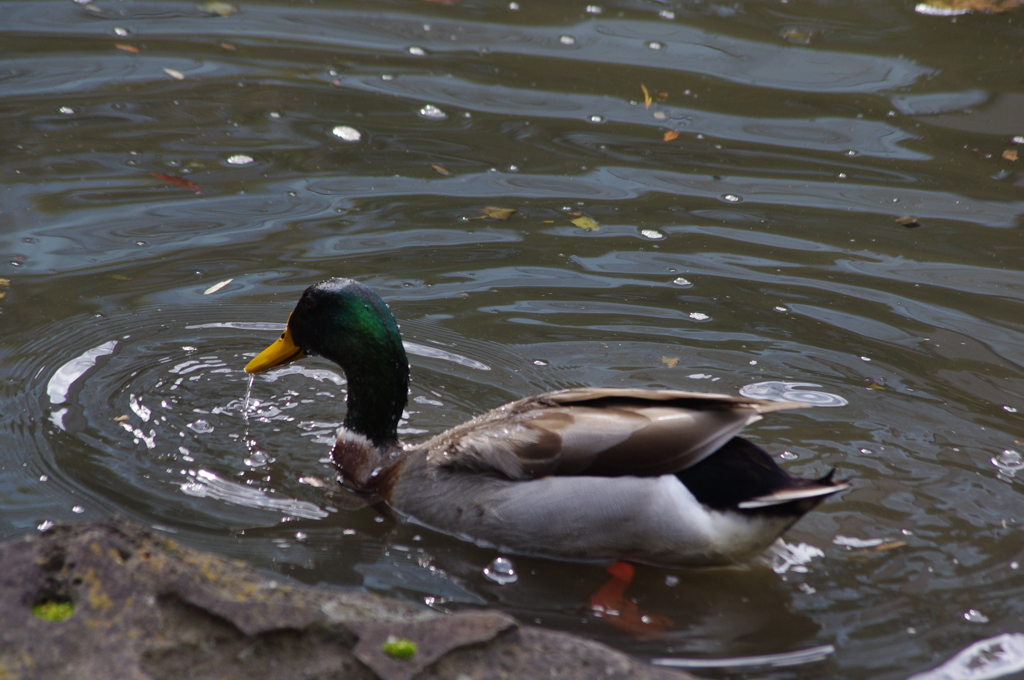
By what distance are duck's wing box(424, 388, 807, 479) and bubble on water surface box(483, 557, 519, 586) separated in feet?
1.10

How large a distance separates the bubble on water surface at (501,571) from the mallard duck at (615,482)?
0.27ft

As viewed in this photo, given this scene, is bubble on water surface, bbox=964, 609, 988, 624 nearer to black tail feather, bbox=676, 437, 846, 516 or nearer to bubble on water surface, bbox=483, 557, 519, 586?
black tail feather, bbox=676, 437, 846, 516

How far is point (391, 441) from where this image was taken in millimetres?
4617

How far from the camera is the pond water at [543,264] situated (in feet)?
12.9

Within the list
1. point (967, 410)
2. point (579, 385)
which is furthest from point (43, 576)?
point (967, 410)

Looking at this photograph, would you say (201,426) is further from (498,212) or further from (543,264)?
(498,212)

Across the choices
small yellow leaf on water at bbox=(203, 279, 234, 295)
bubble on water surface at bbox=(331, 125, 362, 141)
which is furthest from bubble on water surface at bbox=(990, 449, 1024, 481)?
bubble on water surface at bbox=(331, 125, 362, 141)

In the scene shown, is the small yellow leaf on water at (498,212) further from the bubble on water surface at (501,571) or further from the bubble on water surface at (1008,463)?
the bubble on water surface at (1008,463)

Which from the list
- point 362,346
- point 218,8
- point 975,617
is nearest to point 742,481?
point 975,617

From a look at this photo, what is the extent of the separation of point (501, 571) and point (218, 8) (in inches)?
295

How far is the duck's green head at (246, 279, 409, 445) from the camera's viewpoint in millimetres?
4543

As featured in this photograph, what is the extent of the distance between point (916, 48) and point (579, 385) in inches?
238

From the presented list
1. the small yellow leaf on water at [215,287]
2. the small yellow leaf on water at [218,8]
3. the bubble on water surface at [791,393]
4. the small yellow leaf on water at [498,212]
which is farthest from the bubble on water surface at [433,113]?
the bubble on water surface at [791,393]

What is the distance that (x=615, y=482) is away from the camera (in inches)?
153
